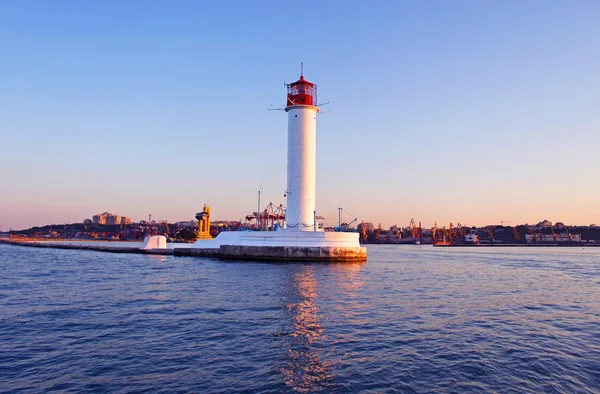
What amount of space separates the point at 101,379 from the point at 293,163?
34107mm

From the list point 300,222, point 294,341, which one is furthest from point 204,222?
point 294,341

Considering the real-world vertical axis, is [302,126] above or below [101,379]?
above

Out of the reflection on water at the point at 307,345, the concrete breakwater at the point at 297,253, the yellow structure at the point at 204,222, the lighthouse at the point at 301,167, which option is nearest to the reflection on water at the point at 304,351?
the reflection on water at the point at 307,345

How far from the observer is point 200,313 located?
1464cm

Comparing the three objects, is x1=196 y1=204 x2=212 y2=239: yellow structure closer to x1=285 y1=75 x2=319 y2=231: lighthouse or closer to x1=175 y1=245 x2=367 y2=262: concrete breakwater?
x1=175 y1=245 x2=367 y2=262: concrete breakwater

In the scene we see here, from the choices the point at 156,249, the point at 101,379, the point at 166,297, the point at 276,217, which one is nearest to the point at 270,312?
the point at 166,297

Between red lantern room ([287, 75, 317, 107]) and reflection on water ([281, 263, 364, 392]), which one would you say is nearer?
reflection on water ([281, 263, 364, 392])

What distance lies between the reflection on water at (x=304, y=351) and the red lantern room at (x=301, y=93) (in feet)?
93.1

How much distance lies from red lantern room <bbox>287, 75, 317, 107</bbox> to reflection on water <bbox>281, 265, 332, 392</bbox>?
93.1ft

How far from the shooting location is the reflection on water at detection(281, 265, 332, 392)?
8.10 metres

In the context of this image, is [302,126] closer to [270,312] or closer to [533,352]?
[270,312]

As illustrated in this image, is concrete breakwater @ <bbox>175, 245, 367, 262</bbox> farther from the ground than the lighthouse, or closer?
closer

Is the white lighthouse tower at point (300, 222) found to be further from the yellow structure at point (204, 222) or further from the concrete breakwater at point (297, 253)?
the yellow structure at point (204, 222)

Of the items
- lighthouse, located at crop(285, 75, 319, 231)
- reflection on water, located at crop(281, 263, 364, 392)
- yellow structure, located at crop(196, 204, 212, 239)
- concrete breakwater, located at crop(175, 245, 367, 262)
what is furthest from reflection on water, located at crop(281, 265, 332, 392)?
yellow structure, located at crop(196, 204, 212, 239)
